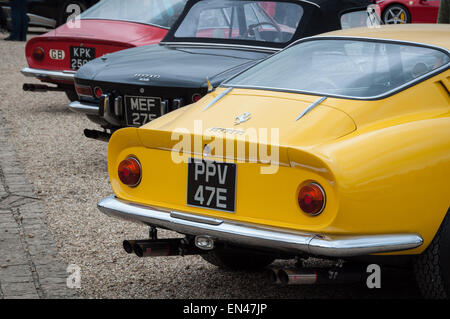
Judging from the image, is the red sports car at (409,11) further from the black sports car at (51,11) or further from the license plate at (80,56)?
the license plate at (80,56)

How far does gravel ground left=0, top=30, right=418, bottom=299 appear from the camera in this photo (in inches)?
173

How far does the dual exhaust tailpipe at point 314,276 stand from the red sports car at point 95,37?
524 cm

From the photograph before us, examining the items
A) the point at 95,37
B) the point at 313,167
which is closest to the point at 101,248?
the point at 313,167

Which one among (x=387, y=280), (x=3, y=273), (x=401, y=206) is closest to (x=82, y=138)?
(x=3, y=273)

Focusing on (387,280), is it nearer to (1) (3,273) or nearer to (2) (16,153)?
(1) (3,273)

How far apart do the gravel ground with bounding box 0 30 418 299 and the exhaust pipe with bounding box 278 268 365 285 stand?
18.1 inches

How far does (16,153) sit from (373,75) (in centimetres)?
470

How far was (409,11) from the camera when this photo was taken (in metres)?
19.1

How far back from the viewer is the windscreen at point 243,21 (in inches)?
276

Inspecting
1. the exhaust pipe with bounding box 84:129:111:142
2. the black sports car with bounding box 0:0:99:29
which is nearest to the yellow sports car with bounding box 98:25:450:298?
the exhaust pipe with bounding box 84:129:111:142

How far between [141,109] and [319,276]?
3.33 meters

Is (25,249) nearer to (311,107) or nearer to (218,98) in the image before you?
(218,98)

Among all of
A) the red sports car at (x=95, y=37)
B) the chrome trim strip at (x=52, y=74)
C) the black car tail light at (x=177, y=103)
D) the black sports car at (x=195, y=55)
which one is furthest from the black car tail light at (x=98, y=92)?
the chrome trim strip at (x=52, y=74)

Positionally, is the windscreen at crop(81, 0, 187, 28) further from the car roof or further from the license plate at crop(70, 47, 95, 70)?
the car roof
